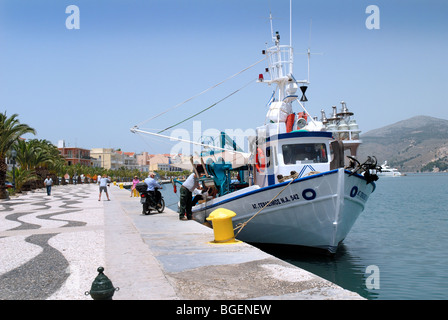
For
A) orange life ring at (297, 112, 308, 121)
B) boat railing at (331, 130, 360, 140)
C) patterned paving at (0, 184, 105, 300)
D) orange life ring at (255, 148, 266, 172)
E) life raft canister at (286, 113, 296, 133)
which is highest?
orange life ring at (297, 112, 308, 121)

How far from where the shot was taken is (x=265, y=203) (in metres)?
A: 11.7

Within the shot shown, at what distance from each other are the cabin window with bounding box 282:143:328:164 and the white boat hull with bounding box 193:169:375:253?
4.79 ft

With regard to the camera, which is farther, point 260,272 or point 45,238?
point 45,238

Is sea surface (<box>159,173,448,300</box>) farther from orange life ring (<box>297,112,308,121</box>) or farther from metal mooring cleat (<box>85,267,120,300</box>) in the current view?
metal mooring cleat (<box>85,267,120,300</box>)

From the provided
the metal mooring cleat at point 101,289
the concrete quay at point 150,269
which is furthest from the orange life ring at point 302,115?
the metal mooring cleat at point 101,289

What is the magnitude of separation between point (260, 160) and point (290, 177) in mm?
2379

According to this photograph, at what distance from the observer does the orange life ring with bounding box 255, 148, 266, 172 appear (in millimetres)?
13425

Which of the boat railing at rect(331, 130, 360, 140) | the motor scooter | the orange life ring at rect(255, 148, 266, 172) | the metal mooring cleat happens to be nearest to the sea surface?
the orange life ring at rect(255, 148, 266, 172)

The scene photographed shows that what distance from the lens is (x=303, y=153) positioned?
12.8 m

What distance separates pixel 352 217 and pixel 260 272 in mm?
6221

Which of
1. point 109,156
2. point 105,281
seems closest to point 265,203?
point 105,281
